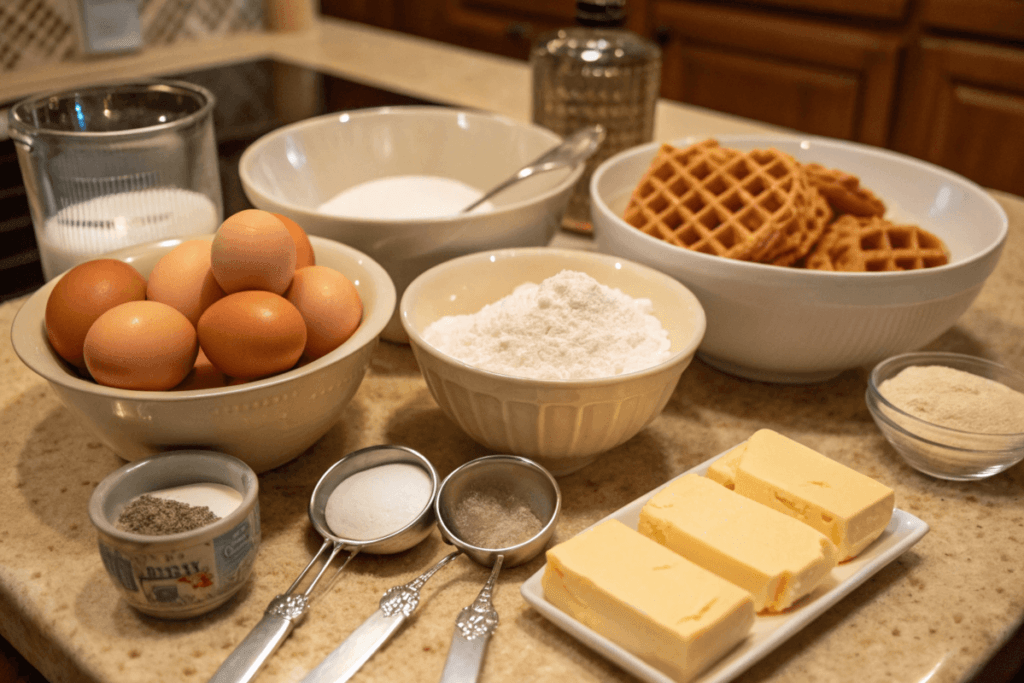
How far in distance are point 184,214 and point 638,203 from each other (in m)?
0.56

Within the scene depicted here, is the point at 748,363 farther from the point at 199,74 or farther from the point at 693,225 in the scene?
the point at 199,74

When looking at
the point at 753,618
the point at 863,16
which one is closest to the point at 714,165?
the point at 753,618

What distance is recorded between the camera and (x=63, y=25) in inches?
74.2

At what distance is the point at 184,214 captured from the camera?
1.01 m

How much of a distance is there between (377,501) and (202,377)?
0.20 m

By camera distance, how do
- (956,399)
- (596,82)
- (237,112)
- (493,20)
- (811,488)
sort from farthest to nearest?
(493,20) → (237,112) → (596,82) → (956,399) → (811,488)

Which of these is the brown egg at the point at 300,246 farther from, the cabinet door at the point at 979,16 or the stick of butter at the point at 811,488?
the cabinet door at the point at 979,16

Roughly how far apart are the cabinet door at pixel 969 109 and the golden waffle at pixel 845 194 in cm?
148

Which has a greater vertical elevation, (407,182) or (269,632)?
(407,182)

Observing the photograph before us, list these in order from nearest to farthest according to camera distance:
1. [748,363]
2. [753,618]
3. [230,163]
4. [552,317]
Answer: [753,618], [552,317], [748,363], [230,163]

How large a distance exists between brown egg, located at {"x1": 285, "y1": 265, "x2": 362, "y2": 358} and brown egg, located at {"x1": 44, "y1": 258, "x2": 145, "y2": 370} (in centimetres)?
15

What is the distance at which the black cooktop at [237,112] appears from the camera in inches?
45.6

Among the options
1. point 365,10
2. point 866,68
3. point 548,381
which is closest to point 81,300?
point 548,381

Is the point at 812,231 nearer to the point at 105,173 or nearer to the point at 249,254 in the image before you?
the point at 249,254
